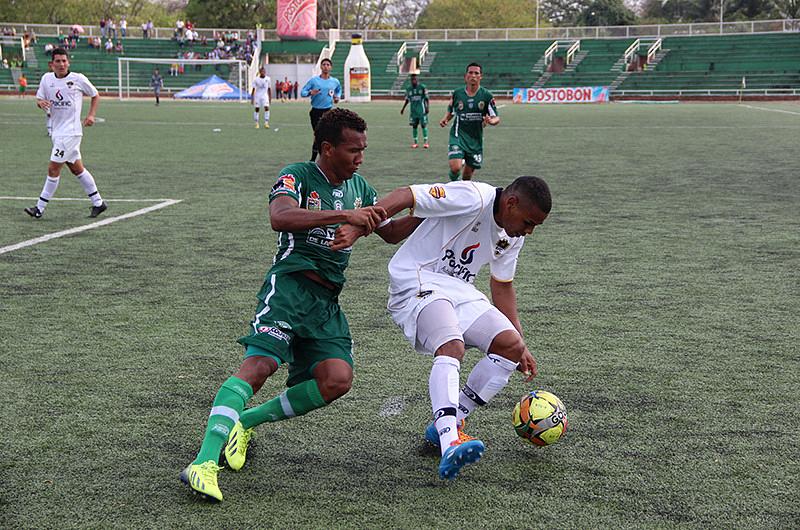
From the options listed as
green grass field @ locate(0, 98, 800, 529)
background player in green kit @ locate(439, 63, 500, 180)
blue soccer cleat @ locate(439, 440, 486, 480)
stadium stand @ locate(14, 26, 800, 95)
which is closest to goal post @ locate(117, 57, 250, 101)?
stadium stand @ locate(14, 26, 800, 95)

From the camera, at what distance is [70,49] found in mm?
63062

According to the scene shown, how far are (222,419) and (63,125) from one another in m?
8.77

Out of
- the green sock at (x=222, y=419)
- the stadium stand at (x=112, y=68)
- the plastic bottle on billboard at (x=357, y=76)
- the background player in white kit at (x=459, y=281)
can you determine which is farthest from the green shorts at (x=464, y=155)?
the stadium stand at (x=112, y=68)

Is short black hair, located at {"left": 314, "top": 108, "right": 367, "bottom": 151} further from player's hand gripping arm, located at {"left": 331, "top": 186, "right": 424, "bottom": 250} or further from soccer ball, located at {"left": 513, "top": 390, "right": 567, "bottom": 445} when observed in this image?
soccer ball, located at {"left": 513, "top": 390, "right": 567, "bottom": 445}

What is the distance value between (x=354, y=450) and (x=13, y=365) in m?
2.39

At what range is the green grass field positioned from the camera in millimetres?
3734

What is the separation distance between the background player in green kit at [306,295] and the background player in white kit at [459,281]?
0.77 feet

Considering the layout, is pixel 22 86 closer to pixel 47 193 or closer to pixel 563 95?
pixel 563 95

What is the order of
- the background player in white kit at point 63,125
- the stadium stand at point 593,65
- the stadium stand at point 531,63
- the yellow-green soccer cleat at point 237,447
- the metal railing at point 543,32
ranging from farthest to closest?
the stadium stand at point 593,65, the metal railing at point 543,32, the stadium stand at point 531,63, the background player in white kit at point 63,125, the yellow-green soccer cleat at point 237,447

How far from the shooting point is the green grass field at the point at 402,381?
147 inches

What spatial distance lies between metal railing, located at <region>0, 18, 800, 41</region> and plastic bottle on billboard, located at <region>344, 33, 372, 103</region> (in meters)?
5.11

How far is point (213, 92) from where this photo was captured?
5844cm

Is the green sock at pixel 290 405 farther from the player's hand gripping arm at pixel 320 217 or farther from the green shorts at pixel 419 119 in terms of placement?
the green shorts at pixel 419 119

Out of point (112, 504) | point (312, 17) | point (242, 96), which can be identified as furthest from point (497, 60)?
point (112, 504)
